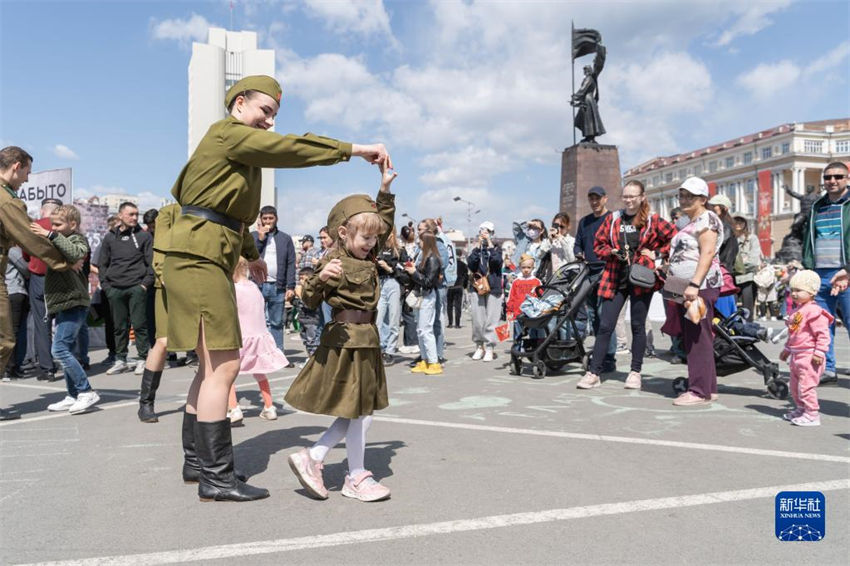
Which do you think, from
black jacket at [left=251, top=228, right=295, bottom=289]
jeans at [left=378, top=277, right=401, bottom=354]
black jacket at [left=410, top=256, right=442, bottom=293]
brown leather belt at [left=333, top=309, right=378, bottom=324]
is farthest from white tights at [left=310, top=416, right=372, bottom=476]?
jeans at [left=378, top=277, right=401, bottom=354]

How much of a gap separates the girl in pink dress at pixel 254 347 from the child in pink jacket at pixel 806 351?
13.4ft

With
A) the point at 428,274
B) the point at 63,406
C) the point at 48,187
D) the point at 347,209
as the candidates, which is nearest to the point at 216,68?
the point at 48,187

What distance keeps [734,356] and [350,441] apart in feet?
14.8

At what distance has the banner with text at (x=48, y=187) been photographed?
1164 centimetres

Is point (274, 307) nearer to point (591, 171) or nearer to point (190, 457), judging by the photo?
point (190, 457)

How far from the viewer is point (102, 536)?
2.84 meters

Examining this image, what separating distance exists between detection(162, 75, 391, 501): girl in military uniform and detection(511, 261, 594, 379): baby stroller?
4558mm

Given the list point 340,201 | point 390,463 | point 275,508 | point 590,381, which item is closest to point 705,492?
point 390,463

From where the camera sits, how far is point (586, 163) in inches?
819

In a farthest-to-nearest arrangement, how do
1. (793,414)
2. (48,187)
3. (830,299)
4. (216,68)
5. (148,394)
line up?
(216,68)
(48,187)
(830,299)
(148,394)
(793,414)

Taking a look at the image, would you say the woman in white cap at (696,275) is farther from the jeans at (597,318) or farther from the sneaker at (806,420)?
the jeans at (597,318)

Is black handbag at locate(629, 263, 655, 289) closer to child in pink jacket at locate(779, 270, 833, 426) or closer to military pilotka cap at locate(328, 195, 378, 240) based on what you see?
child in pink jacket at locate(779, 270, 833, 426)

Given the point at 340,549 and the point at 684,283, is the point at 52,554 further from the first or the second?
the point at 684,283

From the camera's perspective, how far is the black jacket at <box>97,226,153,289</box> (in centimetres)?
861
